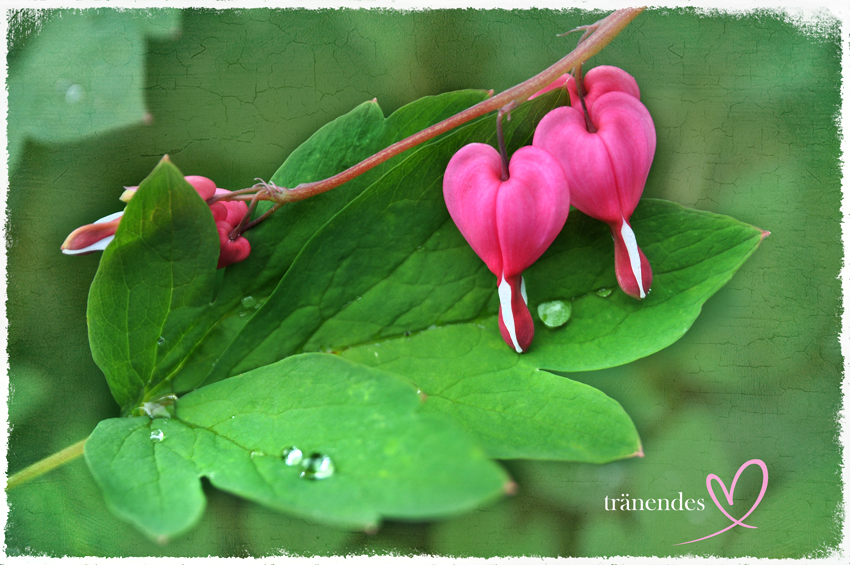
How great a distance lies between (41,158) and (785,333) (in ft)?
3.34

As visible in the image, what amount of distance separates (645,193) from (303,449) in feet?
1.77

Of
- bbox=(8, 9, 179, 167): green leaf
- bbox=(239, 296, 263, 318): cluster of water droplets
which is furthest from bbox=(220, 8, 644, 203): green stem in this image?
bbox=(8, 9, 179, 167): green leaf

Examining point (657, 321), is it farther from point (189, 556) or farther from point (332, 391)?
point (189, 556)

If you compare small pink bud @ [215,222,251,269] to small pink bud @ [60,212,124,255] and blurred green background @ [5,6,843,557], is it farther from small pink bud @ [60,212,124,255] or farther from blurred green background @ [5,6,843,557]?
blurred green background @ [5,6,843,557]

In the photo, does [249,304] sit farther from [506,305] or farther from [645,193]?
[645,193]

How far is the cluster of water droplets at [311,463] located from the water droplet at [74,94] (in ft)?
2.02

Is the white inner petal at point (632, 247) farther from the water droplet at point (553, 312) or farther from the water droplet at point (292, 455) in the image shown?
the water droplet at point (292, 455)

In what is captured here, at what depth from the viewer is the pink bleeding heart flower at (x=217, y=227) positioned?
580 mm

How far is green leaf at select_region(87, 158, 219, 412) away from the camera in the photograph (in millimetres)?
539

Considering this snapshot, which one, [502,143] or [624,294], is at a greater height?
[502,143]

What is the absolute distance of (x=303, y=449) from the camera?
1.53 feet

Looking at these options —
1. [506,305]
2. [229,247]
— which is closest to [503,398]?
[506,305]

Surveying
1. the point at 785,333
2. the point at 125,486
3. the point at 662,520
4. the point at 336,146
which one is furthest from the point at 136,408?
the point at 785,333

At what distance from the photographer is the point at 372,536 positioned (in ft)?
2.40
